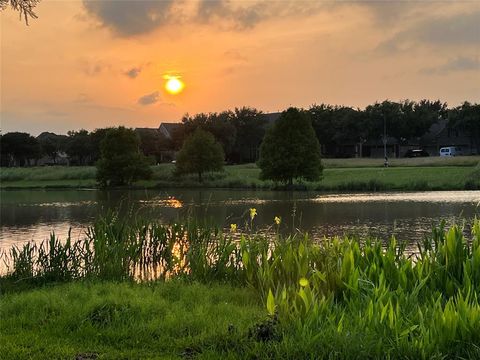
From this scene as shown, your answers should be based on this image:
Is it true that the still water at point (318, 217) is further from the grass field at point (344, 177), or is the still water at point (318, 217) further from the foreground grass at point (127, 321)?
the grass field at point (344, 177)

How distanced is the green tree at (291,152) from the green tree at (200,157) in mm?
11236

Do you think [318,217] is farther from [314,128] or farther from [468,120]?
[314,128]

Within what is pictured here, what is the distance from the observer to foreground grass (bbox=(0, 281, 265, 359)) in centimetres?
582

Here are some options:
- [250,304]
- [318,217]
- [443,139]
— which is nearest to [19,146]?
[443,139]

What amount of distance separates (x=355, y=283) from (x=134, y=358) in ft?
9.01

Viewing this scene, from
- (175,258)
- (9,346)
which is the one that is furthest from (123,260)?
(9,346)

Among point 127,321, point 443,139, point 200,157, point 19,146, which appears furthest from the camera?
point 19,146

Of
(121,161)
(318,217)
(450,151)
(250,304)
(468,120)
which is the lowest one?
(318,217)

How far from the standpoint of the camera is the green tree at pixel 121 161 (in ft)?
209

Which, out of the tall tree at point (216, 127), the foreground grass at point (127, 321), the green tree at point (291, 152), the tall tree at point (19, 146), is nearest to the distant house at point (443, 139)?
the tall tree at point (216, 127)

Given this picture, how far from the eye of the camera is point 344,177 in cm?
5822

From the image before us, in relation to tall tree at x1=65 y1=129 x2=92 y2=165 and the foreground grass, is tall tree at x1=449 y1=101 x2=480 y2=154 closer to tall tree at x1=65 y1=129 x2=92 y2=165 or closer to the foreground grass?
tall tree at x1=65 y1=129 x2=92 y2=165

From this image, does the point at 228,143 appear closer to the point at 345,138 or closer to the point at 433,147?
A: the point at 345,138

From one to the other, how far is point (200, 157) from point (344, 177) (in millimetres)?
17549
